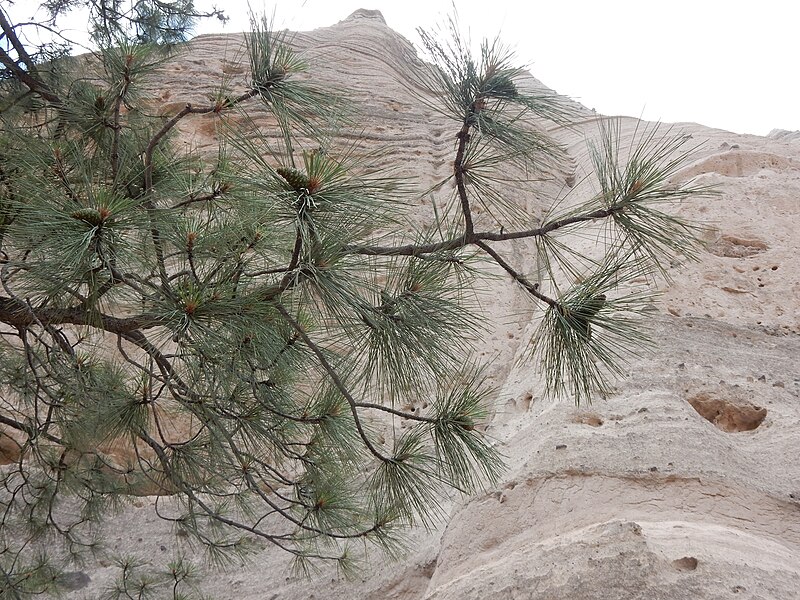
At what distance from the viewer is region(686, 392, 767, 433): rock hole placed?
2461 mm

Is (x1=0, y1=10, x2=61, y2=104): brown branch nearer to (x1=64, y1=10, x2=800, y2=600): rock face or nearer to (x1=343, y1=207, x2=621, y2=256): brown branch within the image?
(x1=64, y1=10, x2=800, y2=600): rock face

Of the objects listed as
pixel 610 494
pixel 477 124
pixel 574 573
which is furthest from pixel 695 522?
pixel 477 124

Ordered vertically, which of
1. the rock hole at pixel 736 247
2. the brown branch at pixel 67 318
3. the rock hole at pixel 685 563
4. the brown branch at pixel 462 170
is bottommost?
the rock hole at pixel 685 563

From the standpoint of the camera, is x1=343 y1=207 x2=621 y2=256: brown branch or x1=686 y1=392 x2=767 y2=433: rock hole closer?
x1=343 y1=207 x2=621 y2=256: brown branch

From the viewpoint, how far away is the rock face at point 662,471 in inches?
68.0

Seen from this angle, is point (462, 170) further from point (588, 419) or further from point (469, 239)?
point (588, 419)

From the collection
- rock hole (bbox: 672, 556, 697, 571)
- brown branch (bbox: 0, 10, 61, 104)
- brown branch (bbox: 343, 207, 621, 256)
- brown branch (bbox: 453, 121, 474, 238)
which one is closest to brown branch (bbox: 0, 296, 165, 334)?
brown branch (bbox: 343, 207, 621, 256)

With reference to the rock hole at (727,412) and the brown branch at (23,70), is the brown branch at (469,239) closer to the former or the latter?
the brown branch at (23,70)

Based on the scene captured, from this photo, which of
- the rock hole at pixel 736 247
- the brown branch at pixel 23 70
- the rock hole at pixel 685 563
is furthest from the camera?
the rock hole at pixel 736 247

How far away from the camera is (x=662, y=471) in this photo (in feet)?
6.85

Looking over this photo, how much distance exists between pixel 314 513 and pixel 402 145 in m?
3.60

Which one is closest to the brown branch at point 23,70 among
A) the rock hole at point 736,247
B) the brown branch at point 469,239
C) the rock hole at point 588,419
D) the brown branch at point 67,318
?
the brown branch at point 67,318

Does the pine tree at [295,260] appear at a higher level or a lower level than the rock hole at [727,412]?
higher

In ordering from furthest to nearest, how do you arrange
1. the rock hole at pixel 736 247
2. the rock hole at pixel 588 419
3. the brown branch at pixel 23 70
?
the rock hole at pixel 736 247 → the rock hole at pixel 588 419 → the brown branch at pixel 23 70
